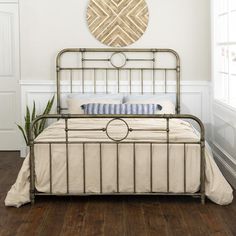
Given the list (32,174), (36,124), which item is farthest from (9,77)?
(32,174)

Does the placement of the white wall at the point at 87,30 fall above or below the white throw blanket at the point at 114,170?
above

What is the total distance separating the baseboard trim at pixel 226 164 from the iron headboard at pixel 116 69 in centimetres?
78

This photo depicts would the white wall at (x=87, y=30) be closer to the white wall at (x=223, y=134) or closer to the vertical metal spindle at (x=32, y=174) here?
the white wall at (x=223, y=134)

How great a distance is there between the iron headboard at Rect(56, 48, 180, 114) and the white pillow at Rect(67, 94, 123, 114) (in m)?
0.25

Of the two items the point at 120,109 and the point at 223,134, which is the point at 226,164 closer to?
the point at 223,134

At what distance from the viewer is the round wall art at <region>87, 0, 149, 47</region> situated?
20.3ft

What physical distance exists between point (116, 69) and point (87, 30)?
557 mm

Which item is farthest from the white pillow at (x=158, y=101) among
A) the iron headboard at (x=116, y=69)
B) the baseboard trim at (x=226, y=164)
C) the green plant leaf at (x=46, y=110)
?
the green plant leaf at (x=46, y=110)

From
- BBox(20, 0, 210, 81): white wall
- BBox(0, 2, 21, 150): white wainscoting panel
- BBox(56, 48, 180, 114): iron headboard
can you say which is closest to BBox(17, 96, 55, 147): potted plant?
BBox(56, 48, 180, 114): iron headboard

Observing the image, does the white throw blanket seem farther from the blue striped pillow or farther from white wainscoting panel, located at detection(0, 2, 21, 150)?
white wainscoting panel, located at detection(0, 2, 21, 150)

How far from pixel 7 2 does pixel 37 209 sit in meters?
3.26

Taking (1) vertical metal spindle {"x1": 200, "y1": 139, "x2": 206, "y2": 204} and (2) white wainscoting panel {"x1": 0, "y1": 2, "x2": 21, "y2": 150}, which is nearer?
(1) vertical metal spindle {"x1": 200, "y1": 139, "x2": 206, "y2": 204}

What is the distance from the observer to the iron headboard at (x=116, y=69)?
20.4 ft

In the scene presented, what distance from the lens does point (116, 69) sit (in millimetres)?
6246
